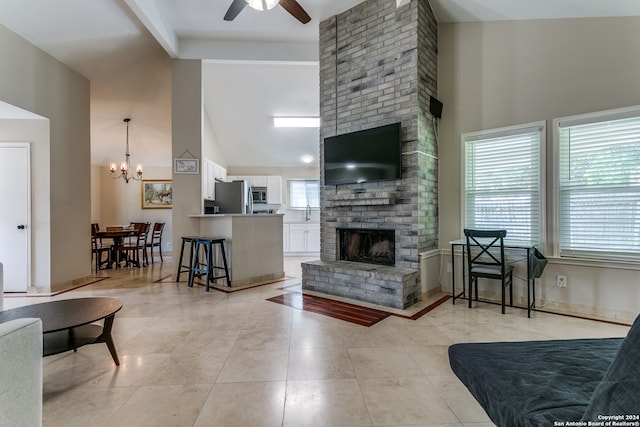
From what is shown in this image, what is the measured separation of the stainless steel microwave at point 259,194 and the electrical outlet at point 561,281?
20.5 ft

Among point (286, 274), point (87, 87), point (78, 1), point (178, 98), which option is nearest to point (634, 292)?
point (286, 274)

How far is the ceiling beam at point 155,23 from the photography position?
350 centimetres

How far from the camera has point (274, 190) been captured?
7988 mm

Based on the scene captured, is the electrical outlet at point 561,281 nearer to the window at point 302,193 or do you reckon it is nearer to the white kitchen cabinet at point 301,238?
the white kitchen cabinet at point 301,238

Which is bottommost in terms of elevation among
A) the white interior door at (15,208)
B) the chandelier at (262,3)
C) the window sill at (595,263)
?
the window sill at (595,263)

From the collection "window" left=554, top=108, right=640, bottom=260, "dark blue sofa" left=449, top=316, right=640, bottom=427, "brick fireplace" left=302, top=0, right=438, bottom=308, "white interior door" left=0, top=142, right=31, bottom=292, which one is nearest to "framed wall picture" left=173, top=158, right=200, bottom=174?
"white interior door" left=0, top=142, right=31, bottom=292

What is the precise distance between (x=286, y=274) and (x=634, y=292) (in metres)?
4.25

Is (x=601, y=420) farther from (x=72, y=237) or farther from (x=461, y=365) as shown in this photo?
(x=72, y=237)

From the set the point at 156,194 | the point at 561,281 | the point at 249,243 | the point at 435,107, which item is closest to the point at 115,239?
the point at 156,194

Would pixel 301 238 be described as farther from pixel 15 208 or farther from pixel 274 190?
pixel 15 208

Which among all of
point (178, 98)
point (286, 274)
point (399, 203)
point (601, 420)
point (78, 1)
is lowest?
point (286, 274)

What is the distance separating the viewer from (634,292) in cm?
286

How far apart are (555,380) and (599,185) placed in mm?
2741

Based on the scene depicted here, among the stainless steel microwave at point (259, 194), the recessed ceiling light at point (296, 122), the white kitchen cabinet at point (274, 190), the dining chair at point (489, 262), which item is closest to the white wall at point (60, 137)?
the recessed ceiling light at point (296, 122)
